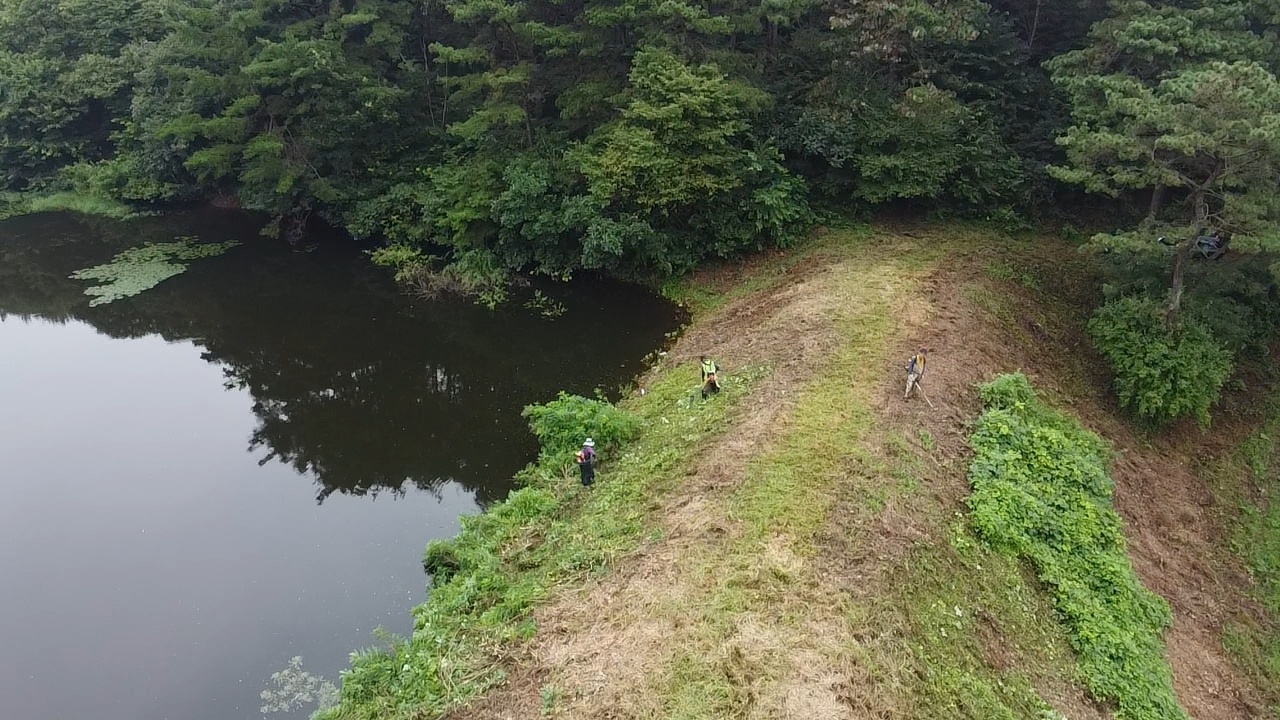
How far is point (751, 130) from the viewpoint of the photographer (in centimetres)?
1911

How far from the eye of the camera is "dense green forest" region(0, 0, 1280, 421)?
12320 mm

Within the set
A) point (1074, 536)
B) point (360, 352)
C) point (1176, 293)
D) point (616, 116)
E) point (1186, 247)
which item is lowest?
point (1074, 536)

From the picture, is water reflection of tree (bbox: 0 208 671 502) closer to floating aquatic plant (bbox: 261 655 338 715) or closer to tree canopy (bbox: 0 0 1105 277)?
tree canopy (bbox: 0 0 1105 277)

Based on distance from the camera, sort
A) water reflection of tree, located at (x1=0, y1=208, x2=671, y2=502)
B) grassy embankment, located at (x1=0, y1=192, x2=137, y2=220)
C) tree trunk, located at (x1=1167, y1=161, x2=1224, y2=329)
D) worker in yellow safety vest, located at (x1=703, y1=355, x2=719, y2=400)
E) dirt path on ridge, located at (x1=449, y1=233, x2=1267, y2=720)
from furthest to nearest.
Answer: grassy embankment, located at (x1=0, y1=192, x2=137, y2=220), water reflection of tree, located at (x1=0, y1=208, x2=671, y2=502), worker in yellow safety vest, located at (x1=703, y1=355, x2=719, y2=400), tree trunk, located at (x1=1167, y1=161, x2=1224, y2=329), dirt path on ridge, located at (x1=449, y1=233, x2=1267, y2=720)

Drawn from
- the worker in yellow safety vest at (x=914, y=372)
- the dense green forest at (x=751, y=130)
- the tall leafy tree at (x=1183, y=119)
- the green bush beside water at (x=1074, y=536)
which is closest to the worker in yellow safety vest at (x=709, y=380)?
the worker in yellow safety vest at (x=914, y=372)

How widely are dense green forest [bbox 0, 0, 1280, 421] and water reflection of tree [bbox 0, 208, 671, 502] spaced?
74.4 inches

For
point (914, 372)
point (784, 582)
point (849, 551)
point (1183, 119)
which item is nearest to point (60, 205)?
point (914, 372)

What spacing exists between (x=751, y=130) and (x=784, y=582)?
13.8 m

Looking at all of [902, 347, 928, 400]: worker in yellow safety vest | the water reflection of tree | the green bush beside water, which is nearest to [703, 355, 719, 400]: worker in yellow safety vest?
[902, 347, 928, 400]: worker in yellow safety vest

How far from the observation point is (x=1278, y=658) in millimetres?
9539

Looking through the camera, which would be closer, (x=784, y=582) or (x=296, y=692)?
(x=784, y=582)

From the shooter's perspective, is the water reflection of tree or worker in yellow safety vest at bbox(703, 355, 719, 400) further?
the water reflection of tree

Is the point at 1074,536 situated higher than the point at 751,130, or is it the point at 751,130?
the point at 751,130

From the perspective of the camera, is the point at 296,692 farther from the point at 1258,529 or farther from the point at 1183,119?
the point at 1183,119
